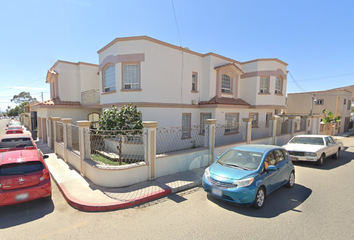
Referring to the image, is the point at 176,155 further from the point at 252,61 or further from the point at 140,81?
the point at 252,61

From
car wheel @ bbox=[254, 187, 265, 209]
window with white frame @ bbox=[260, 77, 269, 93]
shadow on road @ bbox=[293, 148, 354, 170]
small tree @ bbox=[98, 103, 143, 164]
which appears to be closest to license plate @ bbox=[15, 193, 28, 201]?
small tree @ bbox=[98, 103, 143, 164]

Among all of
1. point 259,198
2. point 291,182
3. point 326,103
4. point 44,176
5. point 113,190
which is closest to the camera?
point 259,198

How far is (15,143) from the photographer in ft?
27.8

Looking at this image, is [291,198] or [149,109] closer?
[291,198]

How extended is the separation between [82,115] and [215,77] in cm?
1088

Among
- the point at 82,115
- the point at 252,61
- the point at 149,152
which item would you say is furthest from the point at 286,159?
the point at 82,115

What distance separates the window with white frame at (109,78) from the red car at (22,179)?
20.9ft

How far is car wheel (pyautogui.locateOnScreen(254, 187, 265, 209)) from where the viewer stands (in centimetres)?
453

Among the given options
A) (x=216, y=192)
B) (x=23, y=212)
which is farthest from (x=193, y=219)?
(x=23, y=212)

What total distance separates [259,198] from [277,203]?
0.76 meters

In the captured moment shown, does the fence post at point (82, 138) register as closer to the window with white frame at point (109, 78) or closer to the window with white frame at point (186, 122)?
the window with white frame at point (109, 78)

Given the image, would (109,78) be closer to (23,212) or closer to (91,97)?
(91,97)

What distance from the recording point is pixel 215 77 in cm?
1223

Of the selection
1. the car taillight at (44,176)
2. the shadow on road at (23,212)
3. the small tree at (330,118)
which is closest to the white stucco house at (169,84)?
the car taillight at (44,176)
